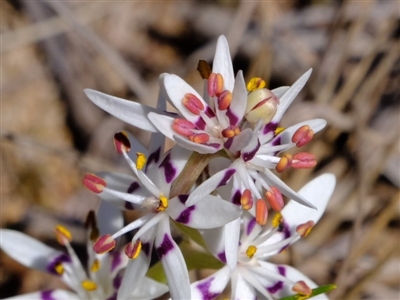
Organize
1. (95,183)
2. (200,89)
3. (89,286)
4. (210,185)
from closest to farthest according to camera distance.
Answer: (210,185)
(95,183)
(89,286)
(200,89)

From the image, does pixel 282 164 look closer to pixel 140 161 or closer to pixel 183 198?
pixel 183 198

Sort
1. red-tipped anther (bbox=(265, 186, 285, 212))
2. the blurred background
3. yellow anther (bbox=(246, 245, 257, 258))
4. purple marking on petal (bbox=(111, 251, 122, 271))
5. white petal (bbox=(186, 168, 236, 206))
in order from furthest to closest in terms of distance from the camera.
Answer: the blurred background, purple marking on petal (bbox=(111, 251, 122, 271)), yellow anther (bbox=(246, 245, 257, 258)), red-tipped anther (bbox=(265, 186, 285, 212)), white petal (bbox=(186, 168, 236, 206))

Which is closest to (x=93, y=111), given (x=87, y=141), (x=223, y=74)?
(x=87, y=141)

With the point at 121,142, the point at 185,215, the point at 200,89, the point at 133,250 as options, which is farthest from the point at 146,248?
the point at 200,89

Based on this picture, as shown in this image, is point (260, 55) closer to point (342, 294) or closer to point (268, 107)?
point (342, 294)

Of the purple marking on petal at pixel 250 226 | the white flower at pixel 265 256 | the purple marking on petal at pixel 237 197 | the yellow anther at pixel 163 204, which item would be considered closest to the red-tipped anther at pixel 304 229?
the white flower at pixel 265 256

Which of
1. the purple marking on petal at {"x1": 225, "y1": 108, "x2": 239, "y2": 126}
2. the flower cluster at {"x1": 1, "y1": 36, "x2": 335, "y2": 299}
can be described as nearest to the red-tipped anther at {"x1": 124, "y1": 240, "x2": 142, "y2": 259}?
the flower cluster at {"x1": 1, "y1": 36, "x2": 335, "y2": 299}

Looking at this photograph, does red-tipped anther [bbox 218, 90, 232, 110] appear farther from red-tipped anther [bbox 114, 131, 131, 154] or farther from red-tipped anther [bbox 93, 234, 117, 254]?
red-tipped anther [bbox 93, 234, 117, 254]
